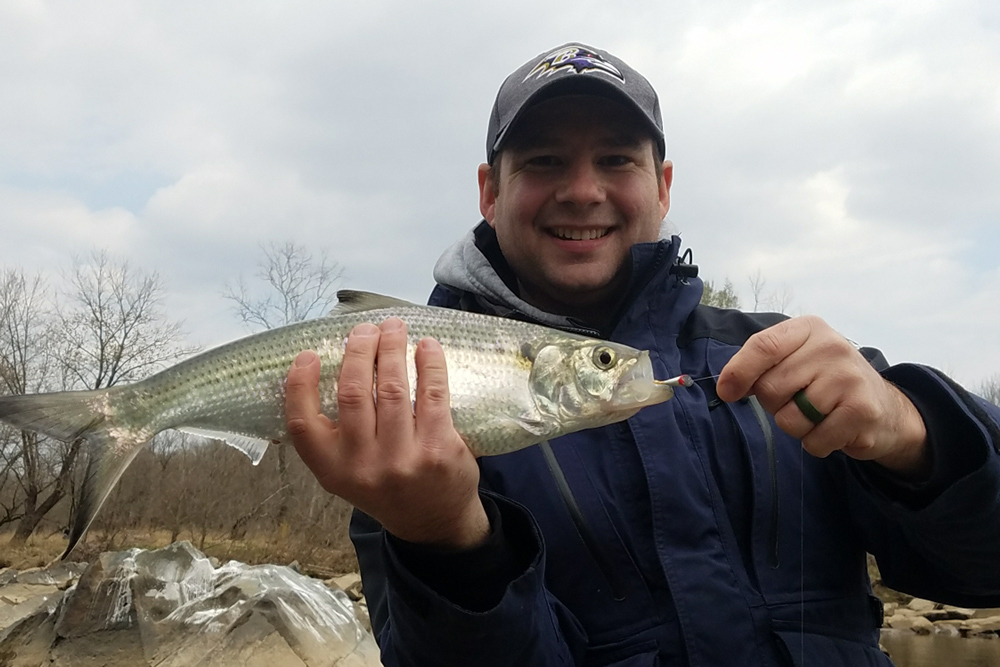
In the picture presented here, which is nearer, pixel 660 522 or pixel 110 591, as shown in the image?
pixel 660 522

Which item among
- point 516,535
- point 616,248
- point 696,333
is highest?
point 616,248

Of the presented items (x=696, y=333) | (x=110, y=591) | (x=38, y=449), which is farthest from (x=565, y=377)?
(x=38, y=449)

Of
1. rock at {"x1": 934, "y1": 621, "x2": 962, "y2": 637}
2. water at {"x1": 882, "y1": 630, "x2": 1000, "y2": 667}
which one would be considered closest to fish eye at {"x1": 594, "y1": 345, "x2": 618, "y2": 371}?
water at {"x1": 882, "y1": 630, "x2": 1000, "y2": 667}

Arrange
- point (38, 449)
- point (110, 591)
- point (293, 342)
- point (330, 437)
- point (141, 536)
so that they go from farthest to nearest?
point (38, 449)
point (141, 536)
point (110, 591)
point (293, 342)
point (330, 437)

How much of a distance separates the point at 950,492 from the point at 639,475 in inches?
42.5

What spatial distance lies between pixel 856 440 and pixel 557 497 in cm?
117

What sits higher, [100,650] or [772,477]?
[772,477]

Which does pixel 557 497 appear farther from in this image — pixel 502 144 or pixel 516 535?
pixel 502 144

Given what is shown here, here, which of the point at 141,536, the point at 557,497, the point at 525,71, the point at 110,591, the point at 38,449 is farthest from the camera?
the point at 38,449

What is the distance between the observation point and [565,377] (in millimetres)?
2908

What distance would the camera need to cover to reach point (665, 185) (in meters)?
4.12

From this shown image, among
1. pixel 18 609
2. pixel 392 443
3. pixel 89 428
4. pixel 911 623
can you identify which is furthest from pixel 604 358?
pixel 911 623

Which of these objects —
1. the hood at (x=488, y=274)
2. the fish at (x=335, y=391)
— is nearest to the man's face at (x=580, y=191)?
the hood at (x=488, y=274)

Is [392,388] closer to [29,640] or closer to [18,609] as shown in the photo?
[29,640]
